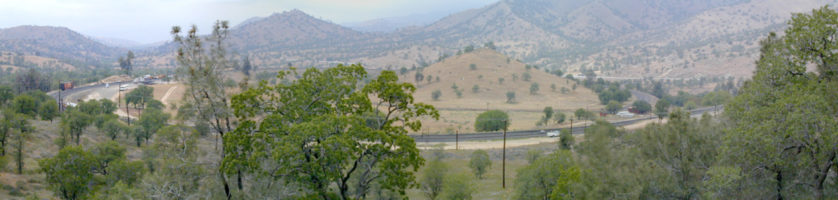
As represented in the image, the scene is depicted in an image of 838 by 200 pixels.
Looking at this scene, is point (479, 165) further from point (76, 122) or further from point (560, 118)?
point (560, 118)

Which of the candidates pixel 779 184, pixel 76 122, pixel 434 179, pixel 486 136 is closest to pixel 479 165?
pixel 434 179

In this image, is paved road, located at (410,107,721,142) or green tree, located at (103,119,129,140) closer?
green tree, located at (103,119,129,140)

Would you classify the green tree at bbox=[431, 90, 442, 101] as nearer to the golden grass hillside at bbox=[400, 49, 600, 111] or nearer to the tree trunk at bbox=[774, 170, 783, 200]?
the golden grass hillside at bbox=[400, 49, 600, 111]

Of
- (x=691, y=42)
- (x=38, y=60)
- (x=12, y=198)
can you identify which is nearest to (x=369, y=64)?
(x=38, y=60)

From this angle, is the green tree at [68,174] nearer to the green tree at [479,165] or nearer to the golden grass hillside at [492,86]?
the green tree at [479,165]

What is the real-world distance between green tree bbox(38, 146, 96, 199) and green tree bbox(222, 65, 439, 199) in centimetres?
1691

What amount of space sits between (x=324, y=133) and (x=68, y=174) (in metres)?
20.1

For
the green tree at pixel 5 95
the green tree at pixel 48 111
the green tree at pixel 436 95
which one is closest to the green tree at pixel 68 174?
the green tree at pixel 48 111

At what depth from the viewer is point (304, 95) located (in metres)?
13.3

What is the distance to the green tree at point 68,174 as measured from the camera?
81.1ft

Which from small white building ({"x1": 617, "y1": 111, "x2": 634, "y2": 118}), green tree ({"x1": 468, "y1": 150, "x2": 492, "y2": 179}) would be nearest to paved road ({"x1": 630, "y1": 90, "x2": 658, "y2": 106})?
small white building ({"x1": 617, "y1": 111, "x2": 634, "y2": 118})

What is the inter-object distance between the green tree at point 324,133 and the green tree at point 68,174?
1691 cm

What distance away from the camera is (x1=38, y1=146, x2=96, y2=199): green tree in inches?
973

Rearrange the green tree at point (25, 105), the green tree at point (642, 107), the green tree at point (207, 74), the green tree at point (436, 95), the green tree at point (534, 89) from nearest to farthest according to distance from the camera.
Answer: the green tree at point (207, 74) → the green tree at point (25, 105) → the green tree at point (642, 107) → the green tree at point (436, 95) → the green tree at point (534, 89)
